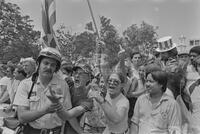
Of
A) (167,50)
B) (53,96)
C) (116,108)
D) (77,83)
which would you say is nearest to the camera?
(53,96)

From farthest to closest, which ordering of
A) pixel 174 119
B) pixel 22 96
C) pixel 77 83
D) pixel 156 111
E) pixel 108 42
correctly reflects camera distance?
pixel 108 42, pixel 77 83, pixel 156 111, pixel 174 119, pixel 22 96

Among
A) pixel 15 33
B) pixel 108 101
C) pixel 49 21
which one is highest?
pixel 15 33

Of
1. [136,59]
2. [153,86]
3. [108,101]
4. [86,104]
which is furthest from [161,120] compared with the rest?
[136,59]

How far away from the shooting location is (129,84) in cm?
488

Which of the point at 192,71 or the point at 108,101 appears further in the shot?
the point at 192,71

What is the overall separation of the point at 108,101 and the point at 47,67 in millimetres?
1107

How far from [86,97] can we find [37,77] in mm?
616

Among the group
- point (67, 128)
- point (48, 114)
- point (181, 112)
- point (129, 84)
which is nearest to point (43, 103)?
point (48, 114)

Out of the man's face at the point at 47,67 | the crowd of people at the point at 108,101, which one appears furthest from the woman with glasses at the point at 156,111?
the man's face at the point at 47,67

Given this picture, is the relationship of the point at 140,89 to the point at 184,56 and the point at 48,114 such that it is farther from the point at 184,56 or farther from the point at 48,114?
the point at 48,114

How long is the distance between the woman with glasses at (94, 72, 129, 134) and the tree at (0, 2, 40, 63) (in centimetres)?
2906

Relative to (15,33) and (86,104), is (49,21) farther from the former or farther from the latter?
(15,33)

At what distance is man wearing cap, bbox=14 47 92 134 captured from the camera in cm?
288

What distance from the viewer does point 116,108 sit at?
3684mm
